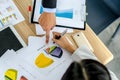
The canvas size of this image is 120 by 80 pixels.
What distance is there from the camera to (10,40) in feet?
3.58

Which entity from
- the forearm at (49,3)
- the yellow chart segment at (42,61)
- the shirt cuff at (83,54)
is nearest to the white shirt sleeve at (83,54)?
the shirt cuff at (83,54)

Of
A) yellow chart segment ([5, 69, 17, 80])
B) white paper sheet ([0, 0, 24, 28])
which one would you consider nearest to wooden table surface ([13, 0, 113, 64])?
white paper sheet ([0, 0, 24, 28])

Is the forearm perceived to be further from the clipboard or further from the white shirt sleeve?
the white shirt sleeve

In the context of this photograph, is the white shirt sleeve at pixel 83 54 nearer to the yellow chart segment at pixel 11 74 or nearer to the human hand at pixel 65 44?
the human hand at pixel 65 44

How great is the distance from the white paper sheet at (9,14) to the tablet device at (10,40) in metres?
0.04

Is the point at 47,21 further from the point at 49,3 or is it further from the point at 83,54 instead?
the point at 83,54

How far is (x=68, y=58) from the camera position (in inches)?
43.2

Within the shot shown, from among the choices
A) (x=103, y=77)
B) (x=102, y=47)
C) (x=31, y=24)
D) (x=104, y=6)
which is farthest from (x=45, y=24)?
(x=104, y=6)

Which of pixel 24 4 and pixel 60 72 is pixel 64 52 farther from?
pixel 24 4

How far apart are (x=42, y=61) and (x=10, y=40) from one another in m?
0.18

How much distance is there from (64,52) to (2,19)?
33 centimetres

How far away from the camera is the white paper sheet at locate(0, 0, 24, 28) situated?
3.71ft

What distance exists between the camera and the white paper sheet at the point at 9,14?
1.13 m

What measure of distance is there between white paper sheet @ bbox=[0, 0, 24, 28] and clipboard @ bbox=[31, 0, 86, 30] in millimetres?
72
